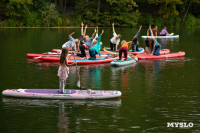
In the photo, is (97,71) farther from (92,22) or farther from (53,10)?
(92,22)

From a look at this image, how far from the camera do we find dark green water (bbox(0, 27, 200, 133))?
505 inches

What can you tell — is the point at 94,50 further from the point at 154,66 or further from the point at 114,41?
the point at 114,41

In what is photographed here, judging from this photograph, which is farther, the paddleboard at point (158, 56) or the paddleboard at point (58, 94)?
the paddleboard at point (158, 56)

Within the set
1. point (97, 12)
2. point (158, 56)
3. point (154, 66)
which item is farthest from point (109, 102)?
point (97, 12)

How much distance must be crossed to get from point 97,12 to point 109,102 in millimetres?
47068

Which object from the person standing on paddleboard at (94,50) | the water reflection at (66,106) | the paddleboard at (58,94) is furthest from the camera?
the person standing on paddleboard at (94,50)

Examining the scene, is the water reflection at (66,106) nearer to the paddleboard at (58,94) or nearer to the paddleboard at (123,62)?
the paddleboard at (58,94)

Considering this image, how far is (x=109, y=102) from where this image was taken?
15.4 metres

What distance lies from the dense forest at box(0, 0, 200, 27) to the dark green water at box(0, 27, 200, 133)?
103ft

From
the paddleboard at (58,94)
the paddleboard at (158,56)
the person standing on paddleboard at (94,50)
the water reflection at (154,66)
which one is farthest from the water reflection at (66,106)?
the paddleboard at (158,56)

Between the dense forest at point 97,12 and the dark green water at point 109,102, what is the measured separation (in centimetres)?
3151

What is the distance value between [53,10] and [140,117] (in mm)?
44170

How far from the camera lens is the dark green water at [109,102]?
505 inches

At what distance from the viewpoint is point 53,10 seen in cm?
5634
